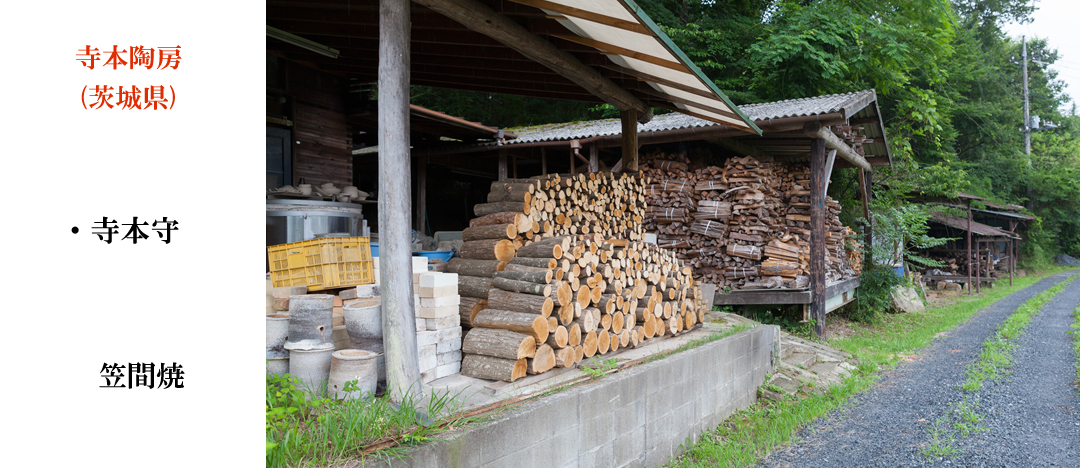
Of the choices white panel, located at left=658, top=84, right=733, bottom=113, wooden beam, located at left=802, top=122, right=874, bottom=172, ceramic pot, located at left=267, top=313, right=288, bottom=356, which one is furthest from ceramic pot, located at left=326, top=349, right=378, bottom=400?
wooden beam, located at left=802, top=122, right=874, bottom=172

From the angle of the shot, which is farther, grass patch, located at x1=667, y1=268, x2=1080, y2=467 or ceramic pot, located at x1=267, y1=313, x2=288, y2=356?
grass patch, located at x1=667, y1=268, x2=1080, y2=467

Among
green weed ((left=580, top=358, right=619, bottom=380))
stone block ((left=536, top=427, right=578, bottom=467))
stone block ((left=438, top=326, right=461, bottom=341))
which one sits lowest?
stone block ((left=536, top=427, right=578, bottom=467))

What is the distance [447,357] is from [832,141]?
305 inches

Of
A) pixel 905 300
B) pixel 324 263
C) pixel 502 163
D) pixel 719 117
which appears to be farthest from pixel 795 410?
pixel 905 300

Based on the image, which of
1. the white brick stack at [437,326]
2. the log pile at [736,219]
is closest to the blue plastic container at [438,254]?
the white brick stack at [437,326]

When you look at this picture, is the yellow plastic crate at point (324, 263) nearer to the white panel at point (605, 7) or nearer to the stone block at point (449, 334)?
the stone block at point (449, 334)

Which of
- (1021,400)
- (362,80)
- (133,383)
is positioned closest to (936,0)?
(1021,400)

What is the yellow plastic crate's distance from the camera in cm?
459

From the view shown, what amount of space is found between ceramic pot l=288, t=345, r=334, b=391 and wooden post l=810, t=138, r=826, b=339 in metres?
7.75

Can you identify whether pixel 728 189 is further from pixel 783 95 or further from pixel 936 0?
pixel 936 0

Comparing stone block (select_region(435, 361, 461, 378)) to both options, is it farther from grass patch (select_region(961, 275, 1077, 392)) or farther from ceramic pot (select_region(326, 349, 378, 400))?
grass patch (select_region(961, 275, 1077, 392))

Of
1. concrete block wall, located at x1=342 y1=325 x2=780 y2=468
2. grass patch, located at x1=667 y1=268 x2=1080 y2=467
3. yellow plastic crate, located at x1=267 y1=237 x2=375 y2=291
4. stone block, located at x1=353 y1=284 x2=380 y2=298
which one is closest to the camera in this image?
concrete block wall, located at x1=342 y1=325 x2=780 y2=468

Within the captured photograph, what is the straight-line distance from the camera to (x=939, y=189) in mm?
15938

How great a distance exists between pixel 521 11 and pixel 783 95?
12280 mm
